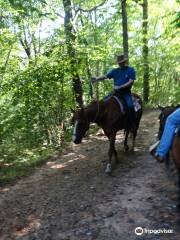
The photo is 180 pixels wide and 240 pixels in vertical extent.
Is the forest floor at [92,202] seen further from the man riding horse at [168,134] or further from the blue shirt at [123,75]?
the blue shirt at [123,75]

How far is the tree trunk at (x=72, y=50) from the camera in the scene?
1134 cm

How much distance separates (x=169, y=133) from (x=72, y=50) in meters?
6.91

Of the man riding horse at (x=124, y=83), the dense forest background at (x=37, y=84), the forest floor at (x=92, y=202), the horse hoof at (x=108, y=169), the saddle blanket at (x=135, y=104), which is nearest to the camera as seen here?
the forest floor at (x=92, y=202)

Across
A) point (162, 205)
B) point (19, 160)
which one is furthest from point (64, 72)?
point (162, 205)

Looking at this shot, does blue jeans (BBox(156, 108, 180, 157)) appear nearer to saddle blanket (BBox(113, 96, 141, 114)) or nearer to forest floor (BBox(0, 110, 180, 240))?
forest floor (BBox(0, 110, 180, 240))

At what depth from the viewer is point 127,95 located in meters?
8.49

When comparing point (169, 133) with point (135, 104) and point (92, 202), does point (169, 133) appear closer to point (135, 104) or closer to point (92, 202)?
point (92, 202)

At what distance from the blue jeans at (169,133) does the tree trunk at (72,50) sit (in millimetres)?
6371

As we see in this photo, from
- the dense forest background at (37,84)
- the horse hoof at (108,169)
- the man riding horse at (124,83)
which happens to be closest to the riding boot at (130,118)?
the man riding horse at (124,83)

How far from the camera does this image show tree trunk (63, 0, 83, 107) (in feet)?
37.2

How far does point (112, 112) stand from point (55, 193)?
248cm

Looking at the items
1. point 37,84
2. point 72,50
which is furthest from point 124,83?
point 72,50

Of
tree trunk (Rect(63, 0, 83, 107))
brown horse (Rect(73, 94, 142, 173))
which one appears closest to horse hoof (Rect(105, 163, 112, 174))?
brown horse (Rect(73, 94, 142, 173))

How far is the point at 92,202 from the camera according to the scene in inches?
250
